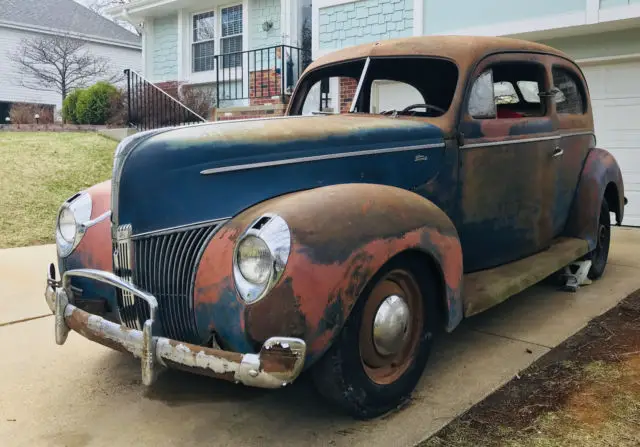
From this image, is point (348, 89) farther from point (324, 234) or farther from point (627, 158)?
point (627, 158)

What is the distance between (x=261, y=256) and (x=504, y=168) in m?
2.14

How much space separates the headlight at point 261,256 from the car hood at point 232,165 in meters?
0.32

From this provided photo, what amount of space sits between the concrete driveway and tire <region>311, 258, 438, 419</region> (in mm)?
122

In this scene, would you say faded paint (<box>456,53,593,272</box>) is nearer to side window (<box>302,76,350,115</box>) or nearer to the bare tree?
side window (<box>302,76,350,115</box>)

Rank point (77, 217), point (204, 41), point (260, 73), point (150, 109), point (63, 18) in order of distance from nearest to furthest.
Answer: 1. point (77, 217)
2. point (150, 109)
3. point (260, 73)
4. point (204, 41)
5. point (63, 18)

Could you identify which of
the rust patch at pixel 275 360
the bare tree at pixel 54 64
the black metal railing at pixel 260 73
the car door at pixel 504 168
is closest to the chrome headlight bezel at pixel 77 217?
the rust patch at pixel 275 360

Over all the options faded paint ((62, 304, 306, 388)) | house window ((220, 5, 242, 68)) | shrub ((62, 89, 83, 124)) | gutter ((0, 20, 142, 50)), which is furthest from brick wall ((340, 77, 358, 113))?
gutter ((0, 20, 142, 50))

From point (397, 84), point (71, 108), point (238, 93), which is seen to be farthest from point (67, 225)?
point (71, 108)

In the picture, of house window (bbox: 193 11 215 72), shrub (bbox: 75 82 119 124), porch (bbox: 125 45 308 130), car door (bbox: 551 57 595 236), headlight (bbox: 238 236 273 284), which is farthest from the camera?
house window (bbox: 193 11 215 72)

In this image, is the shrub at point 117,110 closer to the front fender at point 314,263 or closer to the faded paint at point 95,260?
the faded paint at point 95,260

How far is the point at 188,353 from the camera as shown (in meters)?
2.36

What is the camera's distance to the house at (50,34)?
917 inches

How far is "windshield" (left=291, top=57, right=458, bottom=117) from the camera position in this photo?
12.5ft

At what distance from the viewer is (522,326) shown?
4160mm
